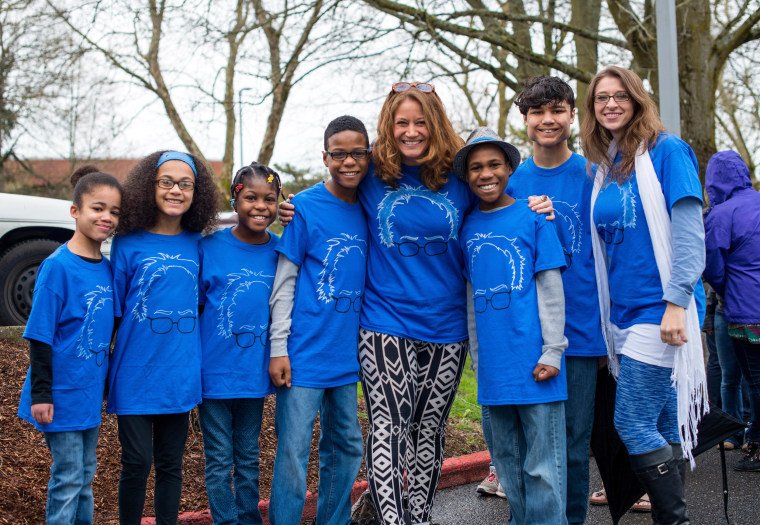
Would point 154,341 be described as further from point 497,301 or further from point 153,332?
point 497,301

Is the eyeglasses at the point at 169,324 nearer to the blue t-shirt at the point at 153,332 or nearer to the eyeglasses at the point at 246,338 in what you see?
the blue t-shirt at the point at 153,332

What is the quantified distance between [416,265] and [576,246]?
2.58 feet

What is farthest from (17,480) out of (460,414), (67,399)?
(460,414)

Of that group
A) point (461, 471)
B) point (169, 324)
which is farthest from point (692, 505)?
point (169, 324)

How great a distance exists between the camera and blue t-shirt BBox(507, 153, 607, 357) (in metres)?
3.22

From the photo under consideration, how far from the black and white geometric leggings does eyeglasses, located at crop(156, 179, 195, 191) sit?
1069 mm

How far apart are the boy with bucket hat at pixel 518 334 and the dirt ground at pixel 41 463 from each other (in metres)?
1.81

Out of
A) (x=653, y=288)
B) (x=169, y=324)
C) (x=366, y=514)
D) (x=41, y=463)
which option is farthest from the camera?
(x=41, y=463)

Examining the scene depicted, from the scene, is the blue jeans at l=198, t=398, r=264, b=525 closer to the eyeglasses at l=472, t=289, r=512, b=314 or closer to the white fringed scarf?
the eyeglasses at l=472, t=289, r=512, b=314

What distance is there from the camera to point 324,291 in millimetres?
3164

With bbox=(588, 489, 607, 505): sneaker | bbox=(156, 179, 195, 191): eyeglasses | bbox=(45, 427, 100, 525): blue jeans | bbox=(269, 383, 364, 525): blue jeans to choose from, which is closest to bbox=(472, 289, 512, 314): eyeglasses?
bbox=(269, 383, 364, 525): blue jeans

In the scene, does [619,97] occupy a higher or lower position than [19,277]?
higher

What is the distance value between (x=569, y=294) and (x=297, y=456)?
58.8 inches

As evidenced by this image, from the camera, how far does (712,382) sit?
5.74m
